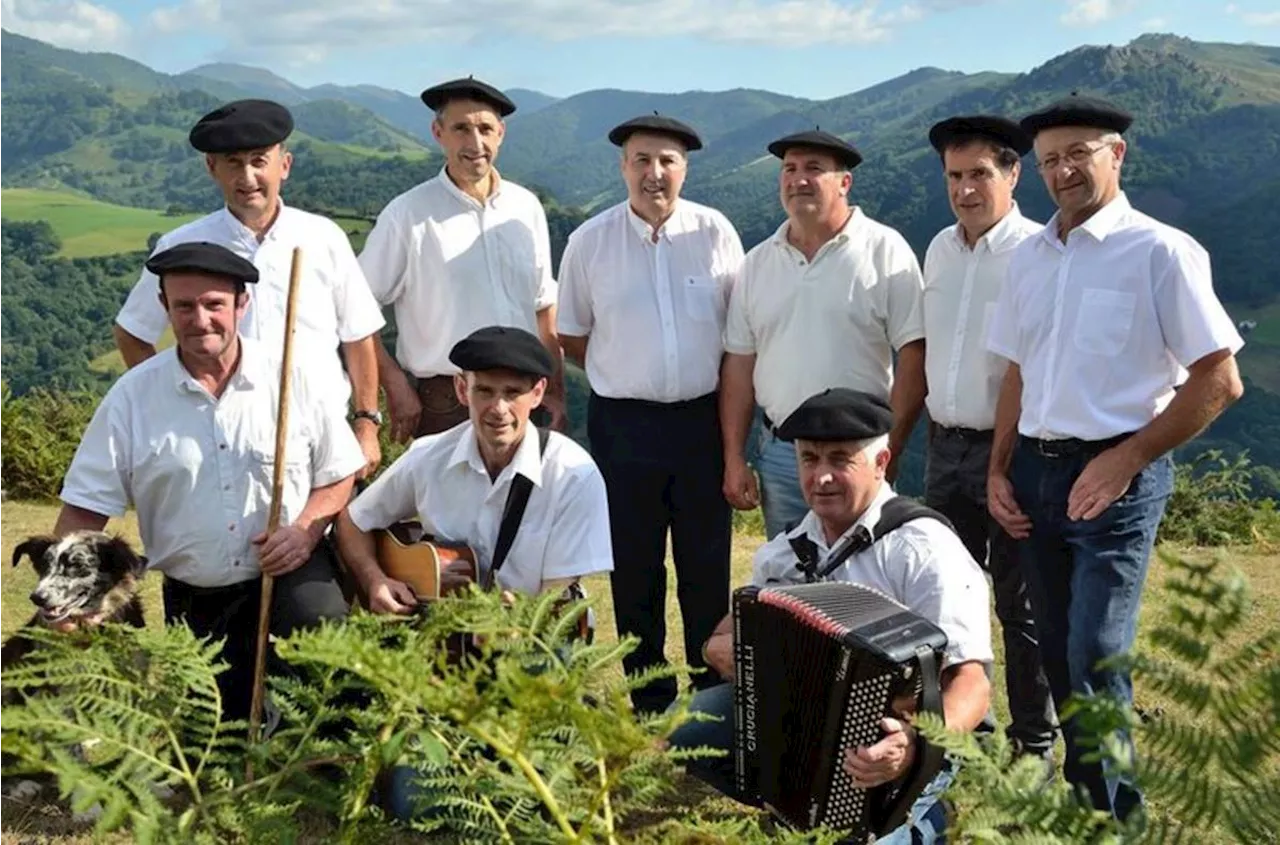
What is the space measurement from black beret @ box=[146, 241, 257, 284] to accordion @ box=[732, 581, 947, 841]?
6.76 feet

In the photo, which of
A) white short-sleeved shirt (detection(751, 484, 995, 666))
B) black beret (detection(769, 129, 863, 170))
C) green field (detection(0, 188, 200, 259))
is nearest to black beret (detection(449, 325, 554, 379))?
white short-sleeved shirt (detection(751, 484, 995, 666))

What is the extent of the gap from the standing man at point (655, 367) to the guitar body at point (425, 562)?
1183 mm

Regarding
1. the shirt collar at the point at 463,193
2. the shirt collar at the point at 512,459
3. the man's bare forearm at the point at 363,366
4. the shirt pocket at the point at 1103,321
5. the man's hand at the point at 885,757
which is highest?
the shirt collar at the point at 463,193

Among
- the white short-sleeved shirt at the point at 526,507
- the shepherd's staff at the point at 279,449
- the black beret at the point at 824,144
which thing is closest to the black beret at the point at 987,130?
the black beret at the point at 824,144

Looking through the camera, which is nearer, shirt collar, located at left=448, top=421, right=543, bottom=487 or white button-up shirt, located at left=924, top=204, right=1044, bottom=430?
shirt collar, located at left=448, top=421, right=543, bottom=487

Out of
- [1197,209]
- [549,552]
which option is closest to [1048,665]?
[549,552]

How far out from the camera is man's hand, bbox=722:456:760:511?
214 inches

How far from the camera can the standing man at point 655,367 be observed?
5.47 m

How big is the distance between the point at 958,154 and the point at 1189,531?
25.5ft

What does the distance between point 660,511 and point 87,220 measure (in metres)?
130

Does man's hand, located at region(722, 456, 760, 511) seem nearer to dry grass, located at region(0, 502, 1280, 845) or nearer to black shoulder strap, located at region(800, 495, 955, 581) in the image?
dry grass, located at region(0, 502, 1280, 845)

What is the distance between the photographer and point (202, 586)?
14.9 feet

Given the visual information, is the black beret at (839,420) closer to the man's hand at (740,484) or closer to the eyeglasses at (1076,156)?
the eyeglasses at (1076,156)

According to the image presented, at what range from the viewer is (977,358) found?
492cm
